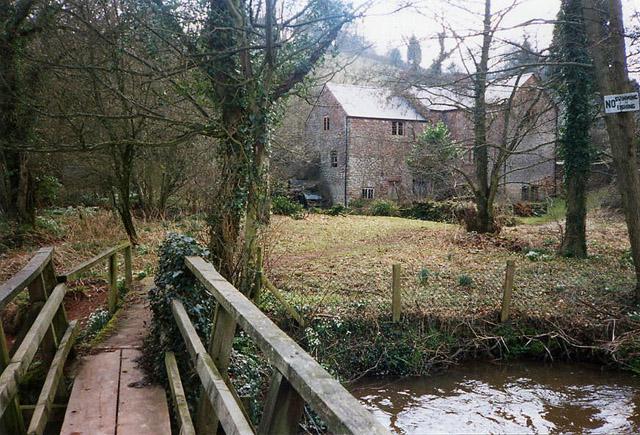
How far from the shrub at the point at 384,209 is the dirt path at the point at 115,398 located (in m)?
24.2

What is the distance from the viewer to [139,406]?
379 cm

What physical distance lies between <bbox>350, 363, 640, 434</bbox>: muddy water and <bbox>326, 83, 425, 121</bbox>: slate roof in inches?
1006

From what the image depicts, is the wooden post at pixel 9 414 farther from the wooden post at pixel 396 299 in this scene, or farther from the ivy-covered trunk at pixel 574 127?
the ivy-covered trunk at pixel 574 127

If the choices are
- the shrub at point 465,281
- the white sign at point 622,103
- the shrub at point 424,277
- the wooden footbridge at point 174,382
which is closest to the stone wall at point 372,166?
the shrub at point 424,277

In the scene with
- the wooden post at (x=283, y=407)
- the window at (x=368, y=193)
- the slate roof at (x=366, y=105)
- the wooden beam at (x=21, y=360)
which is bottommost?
the wooden beam at (x=21, y=360)

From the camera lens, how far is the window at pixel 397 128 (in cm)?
3356

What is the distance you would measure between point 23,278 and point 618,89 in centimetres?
912

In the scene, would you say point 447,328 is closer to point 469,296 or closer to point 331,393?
point 469,296

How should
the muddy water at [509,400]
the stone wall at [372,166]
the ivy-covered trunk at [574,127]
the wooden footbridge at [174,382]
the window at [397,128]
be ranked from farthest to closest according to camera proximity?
the window at [397,128]
the stone wall at [372,166]
the ivy-covered trunk at [574,127]
the muddy water at [509,400]
the wooden footbridge at [174,382]

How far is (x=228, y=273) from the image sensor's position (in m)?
7.99

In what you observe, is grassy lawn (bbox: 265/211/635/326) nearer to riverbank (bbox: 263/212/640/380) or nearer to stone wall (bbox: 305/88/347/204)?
riverbank (bbox: 263/212/640/380)

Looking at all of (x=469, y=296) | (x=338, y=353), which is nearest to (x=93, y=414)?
(x=338, y=353)

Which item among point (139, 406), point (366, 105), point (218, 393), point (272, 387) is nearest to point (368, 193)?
point (366, 105)

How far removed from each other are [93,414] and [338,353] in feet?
16.9
